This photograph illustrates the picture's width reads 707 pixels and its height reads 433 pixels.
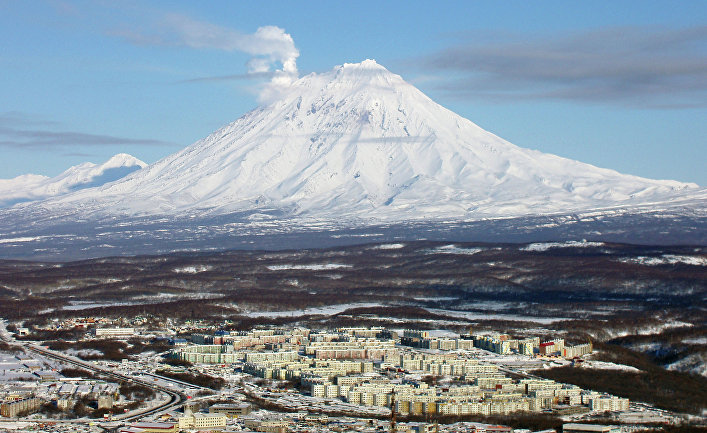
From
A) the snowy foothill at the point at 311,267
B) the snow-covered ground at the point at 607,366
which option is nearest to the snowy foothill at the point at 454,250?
the snowy foothill at the point at 311,267

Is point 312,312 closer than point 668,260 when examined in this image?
Yes

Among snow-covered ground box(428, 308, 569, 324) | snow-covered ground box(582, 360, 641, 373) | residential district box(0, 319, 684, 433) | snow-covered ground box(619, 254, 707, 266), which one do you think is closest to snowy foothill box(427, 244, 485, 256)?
snow-covered ground box(619, 254, 707, 266)

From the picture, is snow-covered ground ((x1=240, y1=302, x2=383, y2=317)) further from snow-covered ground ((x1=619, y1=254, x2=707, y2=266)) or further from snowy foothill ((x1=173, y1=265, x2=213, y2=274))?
snowy foothill ((x1=173, y1=265, x2=213, y2=274))

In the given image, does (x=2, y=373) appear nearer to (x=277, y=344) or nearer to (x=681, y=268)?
(x=277, y=344)

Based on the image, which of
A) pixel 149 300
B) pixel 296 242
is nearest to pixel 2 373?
pixel 149 300

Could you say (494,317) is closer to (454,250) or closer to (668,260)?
(668,260)

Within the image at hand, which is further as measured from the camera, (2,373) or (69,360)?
(69,360)

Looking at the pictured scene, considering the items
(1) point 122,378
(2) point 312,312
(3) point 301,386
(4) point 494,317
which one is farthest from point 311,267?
(3) point 301,386

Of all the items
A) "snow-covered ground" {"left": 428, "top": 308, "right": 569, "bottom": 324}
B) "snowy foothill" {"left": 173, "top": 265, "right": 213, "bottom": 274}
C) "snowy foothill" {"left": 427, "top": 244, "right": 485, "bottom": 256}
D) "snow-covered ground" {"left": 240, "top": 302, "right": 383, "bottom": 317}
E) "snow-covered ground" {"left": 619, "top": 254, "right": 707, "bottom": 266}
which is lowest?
"snow-covered ground" {"left": 428, "top": 308, "right": 569, "bottom": 324}
